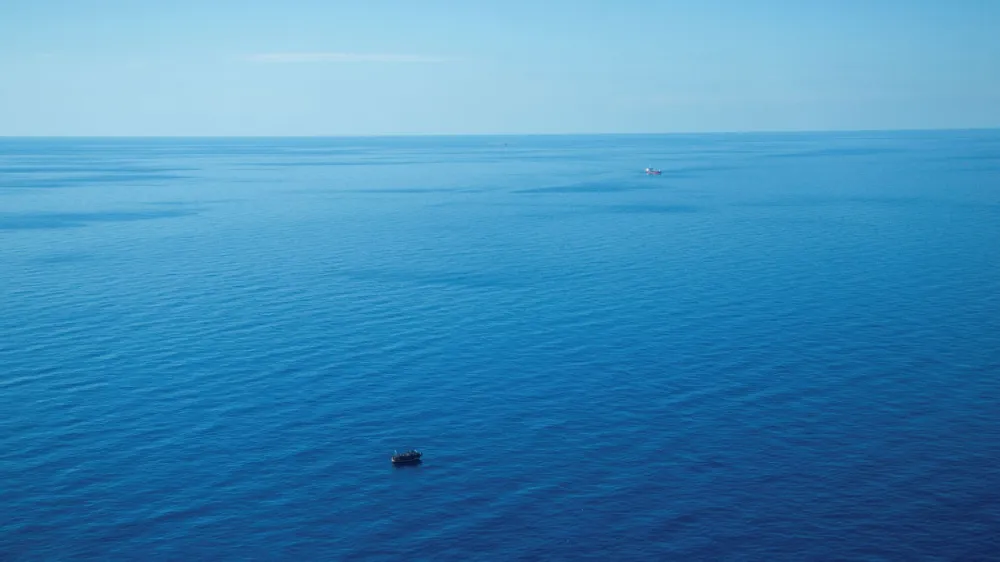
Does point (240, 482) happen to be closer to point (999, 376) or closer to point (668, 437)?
point (668, 437)

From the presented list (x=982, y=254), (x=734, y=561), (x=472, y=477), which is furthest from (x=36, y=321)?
(x=982, y=254)

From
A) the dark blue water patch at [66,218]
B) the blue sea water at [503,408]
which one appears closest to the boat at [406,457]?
the blue sea water at [503,408]

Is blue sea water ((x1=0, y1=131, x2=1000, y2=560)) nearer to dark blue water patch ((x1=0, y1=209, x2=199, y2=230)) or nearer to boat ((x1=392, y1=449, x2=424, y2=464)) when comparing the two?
boat ((x1=392, y1=449, x2=424, y2=464))

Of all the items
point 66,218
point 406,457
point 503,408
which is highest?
point 66,218

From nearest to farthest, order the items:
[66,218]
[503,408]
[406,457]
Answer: [406,457] → [503,408] → [66,218]

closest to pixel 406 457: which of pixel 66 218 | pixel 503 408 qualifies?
pixel 503 408

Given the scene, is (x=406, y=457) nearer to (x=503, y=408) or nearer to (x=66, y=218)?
(x=503, y=408)
